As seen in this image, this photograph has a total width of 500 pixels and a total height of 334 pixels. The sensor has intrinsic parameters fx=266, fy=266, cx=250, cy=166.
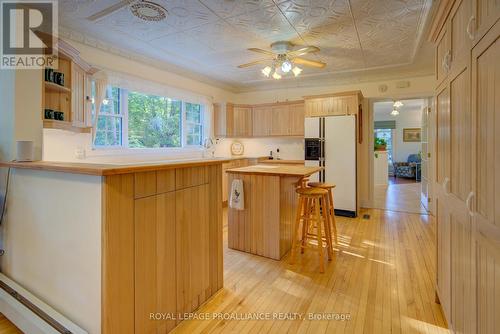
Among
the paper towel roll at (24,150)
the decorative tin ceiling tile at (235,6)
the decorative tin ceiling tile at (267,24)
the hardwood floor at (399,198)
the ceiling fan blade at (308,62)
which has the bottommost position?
the hardwood floor at (399,198)

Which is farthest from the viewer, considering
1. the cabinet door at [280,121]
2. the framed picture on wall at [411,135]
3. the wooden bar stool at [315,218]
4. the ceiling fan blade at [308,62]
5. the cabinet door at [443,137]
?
the framed picture on wall at [411,135]

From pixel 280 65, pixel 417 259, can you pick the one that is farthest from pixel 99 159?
pixel 417 259

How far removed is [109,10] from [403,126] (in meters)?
10.7

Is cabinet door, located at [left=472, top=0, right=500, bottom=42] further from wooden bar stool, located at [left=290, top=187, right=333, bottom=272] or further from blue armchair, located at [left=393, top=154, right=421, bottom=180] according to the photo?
blue armchair, located at [left=393, top=154, right=421, bottom=180]

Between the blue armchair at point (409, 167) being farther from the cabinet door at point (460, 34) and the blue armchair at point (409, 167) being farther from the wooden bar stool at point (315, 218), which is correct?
the cabinet door at point (460, 34)

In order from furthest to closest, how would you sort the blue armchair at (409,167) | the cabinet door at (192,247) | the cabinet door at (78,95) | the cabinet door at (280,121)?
the blue armchair at (409,167) → the cabinet door at (280,121) → the cabinet door at (78,95) → the cabinet door at (192,247)

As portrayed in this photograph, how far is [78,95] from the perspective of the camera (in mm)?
2998

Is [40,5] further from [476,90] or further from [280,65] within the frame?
[476,90]

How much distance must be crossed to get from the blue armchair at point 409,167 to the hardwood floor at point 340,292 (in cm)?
695

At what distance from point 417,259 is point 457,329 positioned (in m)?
1.51

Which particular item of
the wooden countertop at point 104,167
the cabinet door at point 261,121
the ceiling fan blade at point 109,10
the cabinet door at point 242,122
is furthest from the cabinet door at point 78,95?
the cabinet door at point 261,121

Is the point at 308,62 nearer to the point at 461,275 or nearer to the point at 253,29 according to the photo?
the point at 253,29

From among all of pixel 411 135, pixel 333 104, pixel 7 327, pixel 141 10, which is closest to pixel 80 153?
pixel 141 10

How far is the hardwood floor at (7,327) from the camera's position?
6.08 ft
